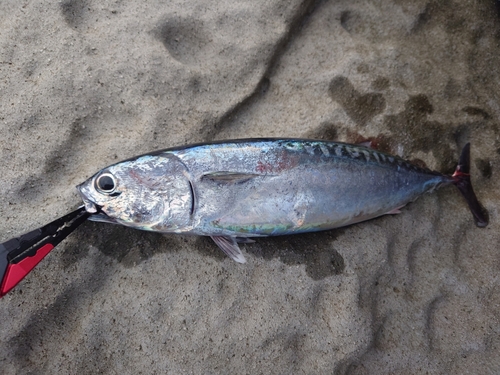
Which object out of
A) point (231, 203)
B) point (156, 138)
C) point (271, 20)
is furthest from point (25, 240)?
point (271, 20)

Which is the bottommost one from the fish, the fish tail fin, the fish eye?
the fish tail fin

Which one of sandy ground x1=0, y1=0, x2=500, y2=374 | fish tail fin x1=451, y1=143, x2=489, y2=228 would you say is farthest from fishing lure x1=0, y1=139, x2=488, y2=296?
fish tail fin x1=451, y1=143, x2=489, y2=228

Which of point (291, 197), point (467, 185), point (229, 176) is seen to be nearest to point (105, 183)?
point (229, 176)

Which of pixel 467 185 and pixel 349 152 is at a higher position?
pixel 349 152

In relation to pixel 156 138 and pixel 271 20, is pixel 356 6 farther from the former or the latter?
pixel 156 138

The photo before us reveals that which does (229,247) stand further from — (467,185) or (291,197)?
(467,185)

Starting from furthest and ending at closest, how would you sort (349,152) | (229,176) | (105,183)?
1. (349,152)
2. (229,176)
3. (105,183)

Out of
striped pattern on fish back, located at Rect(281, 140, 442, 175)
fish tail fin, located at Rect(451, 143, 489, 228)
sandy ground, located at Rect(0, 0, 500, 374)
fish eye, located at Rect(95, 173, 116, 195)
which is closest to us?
fish eye, located at Rect(95, 173, 116, 195)

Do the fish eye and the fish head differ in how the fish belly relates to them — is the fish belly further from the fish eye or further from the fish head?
the fish eye

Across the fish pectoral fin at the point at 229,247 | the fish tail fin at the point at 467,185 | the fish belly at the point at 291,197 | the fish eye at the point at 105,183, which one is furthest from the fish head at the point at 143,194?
the fish tail fin at the point at 467,185
